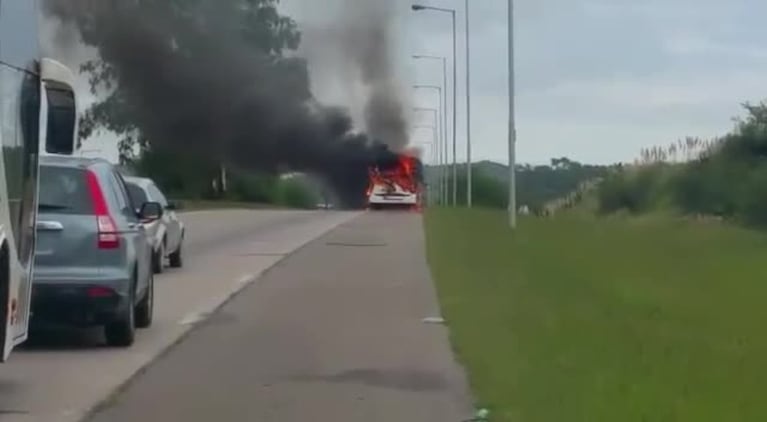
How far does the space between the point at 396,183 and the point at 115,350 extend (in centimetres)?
5398

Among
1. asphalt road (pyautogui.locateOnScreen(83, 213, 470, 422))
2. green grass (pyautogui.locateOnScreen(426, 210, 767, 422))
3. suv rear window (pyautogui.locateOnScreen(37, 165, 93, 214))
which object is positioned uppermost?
suv rear window (pyautogui.locateOnScreen(37, 165, 93, 214))

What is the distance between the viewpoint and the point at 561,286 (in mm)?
24938

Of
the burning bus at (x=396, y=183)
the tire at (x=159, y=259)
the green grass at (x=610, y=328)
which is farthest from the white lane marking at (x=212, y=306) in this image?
the burning bus at (x=396, y=183)

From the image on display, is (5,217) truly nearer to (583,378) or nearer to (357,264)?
(583,378)

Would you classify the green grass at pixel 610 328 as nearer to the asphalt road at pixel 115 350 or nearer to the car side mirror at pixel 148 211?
the asphalt road at pixel 115 350

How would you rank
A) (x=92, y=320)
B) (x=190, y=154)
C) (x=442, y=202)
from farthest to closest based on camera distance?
(x=442, y=202)
(x=190, y=154)
(x=92, y=320)

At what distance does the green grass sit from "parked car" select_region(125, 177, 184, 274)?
4220mm

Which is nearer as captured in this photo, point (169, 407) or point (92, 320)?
point (169, 407)

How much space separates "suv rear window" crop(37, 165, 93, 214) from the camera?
53.2 ft

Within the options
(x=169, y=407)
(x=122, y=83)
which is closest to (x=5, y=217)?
(x=169, y=407)

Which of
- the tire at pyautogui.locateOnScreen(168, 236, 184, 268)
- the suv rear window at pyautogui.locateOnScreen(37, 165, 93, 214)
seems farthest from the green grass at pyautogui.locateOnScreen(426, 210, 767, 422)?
the tire at pyautogui.locateOnScreen(168, 236, 184, 268)

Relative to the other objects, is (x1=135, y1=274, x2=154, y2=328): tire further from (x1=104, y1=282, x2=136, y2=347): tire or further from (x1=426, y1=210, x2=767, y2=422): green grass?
(x1=426, y1=210, x2=767, y2=422): green grass

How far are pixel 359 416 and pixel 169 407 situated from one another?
Answer: 4.55ft

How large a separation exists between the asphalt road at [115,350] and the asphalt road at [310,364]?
0.22m
